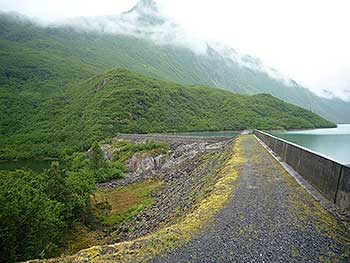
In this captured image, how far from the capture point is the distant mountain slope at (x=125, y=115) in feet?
275

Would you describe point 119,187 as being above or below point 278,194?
below

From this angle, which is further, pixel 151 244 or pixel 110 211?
pixel 110 211

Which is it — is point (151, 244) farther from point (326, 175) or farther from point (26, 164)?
point (26, 164)

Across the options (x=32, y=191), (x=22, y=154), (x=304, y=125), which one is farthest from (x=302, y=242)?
(x=304, y=125)

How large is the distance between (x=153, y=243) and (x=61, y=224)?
13.1 meters

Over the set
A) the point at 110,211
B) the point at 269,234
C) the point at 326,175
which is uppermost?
the point at 326,175

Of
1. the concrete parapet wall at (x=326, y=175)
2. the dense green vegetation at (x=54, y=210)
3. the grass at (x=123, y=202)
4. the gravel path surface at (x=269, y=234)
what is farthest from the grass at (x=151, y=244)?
the grass at (x=123, y=202)

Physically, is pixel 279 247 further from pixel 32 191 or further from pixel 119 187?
pixel 119 187

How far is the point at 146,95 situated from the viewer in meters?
116

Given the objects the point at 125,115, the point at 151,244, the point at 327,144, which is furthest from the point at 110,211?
the point at 125,115

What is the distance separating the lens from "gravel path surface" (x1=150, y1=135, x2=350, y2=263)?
23.2ft

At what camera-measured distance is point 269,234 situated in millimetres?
8195

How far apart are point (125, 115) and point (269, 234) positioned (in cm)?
8880

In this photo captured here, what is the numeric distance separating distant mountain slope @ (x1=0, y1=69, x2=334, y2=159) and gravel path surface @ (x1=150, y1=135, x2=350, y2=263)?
69.9 meters
